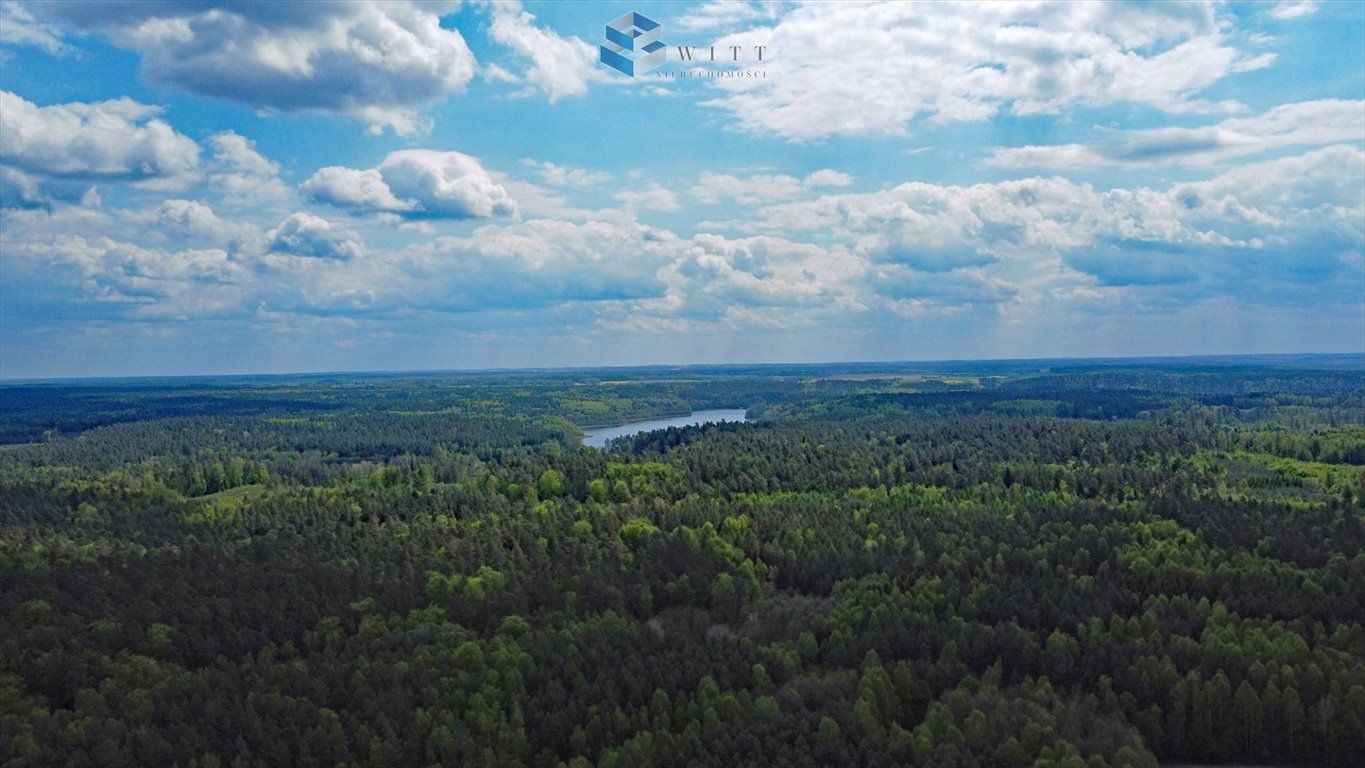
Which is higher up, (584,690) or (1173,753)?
(584,690)

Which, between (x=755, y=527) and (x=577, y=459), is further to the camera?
(x=577, y=459)

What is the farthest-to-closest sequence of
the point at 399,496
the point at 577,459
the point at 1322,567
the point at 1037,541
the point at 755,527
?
the point at 577,459 < the point at 399,496 < the point at 755,527 < the point at 1037,541 < the point at 1322,567

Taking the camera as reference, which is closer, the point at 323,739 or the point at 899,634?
the point at 323,739

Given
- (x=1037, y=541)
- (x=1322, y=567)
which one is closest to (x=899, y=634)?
(x=1037, y=541)

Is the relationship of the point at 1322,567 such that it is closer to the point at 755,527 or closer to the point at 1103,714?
the point at 1103,714

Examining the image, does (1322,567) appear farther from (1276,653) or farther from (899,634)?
(899,634)

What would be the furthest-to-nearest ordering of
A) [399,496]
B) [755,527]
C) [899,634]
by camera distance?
[399,496], [755,527], [899,634]

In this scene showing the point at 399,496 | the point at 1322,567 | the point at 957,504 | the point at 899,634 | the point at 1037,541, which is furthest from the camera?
the point at 399,496

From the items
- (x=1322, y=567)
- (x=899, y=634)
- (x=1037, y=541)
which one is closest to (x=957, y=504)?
(x=1037, y=541)

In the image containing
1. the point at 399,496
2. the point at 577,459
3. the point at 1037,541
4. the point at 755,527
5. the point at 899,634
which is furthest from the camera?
the point at 577,459
